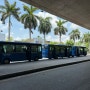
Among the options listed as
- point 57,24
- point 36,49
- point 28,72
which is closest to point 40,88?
point 28,72

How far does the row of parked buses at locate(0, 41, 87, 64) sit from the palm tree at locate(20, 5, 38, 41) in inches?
707

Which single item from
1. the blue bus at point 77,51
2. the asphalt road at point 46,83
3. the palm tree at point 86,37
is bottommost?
the asphalt road at point 46,83

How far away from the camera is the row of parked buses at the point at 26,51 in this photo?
25.2 m

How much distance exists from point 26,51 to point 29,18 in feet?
99.8

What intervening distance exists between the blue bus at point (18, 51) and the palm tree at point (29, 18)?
27.0 meters

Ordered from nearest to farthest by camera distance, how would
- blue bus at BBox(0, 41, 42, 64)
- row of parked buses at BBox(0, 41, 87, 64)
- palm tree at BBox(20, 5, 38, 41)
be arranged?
blue bus at BBox(0, 41, 42, 64), row of parked buses at BBox(0, 41, 87, 64), palm tree at BBox(20, 5, 38, 41)

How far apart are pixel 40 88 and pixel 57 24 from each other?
71.3 metres

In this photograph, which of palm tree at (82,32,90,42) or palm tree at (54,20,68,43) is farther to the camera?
palm tree at (82,32,90,42)

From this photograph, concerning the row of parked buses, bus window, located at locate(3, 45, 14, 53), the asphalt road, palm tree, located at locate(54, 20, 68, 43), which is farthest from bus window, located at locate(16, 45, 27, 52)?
palm tree, located at locate(54, 20, 68, 43)

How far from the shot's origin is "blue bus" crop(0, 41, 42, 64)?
25.0 metres

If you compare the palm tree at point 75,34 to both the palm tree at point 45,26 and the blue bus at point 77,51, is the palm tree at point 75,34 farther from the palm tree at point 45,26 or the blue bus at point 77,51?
the blue bus at point 77,51

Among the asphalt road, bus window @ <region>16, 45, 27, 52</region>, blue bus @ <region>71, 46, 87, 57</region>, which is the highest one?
bus window @ <region>16, 45, 27, 52</region>

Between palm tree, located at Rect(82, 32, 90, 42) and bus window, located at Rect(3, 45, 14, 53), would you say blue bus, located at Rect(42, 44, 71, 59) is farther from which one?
palm tree, located at Rect(82, 32, 90, 42)

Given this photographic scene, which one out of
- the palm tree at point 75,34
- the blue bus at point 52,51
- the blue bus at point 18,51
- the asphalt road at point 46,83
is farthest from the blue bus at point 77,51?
the palm tree at point 75,34
